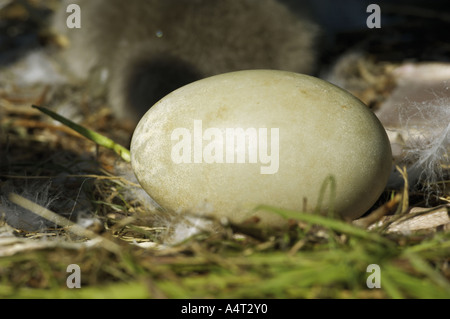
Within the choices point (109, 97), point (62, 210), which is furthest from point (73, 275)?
point (109, 97)

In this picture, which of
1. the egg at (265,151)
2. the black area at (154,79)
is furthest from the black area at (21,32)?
the egg at (265,151)

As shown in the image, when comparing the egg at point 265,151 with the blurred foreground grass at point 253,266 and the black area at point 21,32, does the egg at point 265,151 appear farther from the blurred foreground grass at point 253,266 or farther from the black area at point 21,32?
the black area at point 21,32

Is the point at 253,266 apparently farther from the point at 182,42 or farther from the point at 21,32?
the point at 21,32

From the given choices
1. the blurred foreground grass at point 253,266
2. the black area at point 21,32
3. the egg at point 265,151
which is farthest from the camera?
the black area at point 21,32

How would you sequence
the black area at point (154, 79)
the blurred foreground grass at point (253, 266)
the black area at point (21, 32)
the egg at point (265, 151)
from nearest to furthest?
the blurred foreground grass at point (253, 266)
the egg at point (265, 151)
the black area at point (154, 79)
the black area at point (21, 32)

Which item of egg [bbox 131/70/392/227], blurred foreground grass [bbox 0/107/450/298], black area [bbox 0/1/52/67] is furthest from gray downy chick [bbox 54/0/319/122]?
blurred foreground grass [bbox 0/107/450/298]

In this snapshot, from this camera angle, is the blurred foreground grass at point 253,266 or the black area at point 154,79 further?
the black area at point 154,79

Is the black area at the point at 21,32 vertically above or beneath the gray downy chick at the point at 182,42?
above

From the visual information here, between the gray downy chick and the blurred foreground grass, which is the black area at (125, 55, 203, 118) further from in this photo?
the blurred foreground grass
